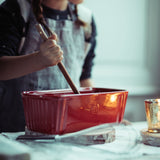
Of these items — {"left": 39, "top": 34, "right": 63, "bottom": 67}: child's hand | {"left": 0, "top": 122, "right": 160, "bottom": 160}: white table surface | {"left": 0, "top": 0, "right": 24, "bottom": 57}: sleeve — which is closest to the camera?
→ {"left": 0, "top": 122, "right": 160, "bottom": 160}: white table surface

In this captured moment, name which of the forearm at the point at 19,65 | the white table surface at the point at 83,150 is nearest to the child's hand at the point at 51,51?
the forearm at the point at 19,65

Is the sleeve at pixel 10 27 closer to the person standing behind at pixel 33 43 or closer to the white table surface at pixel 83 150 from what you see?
the person standing behind at pixel 33 43

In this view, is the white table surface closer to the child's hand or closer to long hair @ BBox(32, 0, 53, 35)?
the child's hand

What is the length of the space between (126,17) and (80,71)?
542mm

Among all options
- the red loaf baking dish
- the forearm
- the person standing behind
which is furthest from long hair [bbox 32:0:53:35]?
the red loaf baking dish

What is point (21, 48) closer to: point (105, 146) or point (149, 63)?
point (105, 146)

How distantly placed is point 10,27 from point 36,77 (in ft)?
0.49

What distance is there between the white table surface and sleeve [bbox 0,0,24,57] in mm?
289

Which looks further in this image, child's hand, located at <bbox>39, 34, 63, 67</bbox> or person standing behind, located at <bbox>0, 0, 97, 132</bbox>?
person standing behind, located at <bbox>0, 0, 97, 132</bbox>

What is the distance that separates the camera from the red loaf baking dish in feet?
1.46

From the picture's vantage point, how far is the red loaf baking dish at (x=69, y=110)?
0.45m

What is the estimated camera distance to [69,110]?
450 millimetres

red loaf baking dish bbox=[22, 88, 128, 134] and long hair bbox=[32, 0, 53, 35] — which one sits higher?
long hair bbox=[32, 0, 53, 35]

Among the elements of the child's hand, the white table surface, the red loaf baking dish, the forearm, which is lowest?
the white table surface
